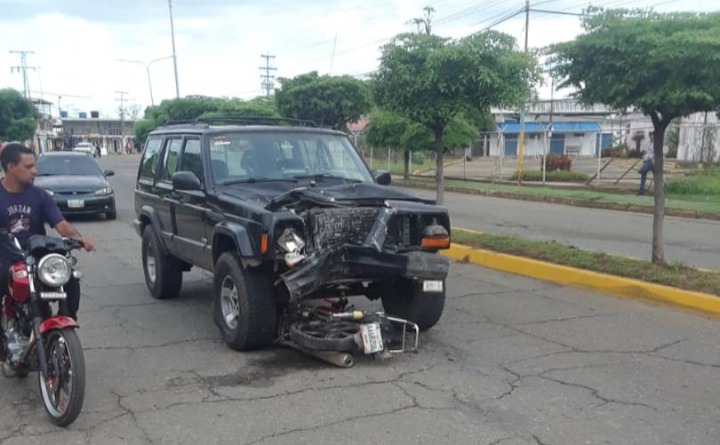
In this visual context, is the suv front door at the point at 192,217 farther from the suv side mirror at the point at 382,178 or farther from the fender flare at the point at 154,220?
the suv side mirror at the point at 382,178

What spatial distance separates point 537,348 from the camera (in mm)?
6340

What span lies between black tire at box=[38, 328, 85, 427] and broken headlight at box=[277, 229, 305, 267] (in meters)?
1.65

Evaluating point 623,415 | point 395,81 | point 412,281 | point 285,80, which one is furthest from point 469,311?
point 285,80

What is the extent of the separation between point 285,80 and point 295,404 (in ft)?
82.9

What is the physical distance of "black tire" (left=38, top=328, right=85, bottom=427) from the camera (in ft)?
14.6

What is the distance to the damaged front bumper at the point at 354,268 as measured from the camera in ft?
18.1

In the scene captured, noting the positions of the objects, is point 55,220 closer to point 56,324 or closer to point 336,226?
point 56,324

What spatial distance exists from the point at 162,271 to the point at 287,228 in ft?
9.79

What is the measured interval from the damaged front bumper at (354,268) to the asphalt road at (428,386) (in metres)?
0.71

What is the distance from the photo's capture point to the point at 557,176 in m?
27.2

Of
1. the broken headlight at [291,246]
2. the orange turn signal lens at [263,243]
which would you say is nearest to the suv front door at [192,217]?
the orange turn signal lens at [263,243]

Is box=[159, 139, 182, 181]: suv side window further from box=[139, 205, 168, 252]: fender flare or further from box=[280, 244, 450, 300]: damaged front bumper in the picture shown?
box=[280, 244, 450, 300]: damaged front bumper

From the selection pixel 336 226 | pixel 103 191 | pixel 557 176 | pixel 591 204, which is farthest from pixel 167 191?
pixel 557 176

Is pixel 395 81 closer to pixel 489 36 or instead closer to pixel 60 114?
pixel 489 36
